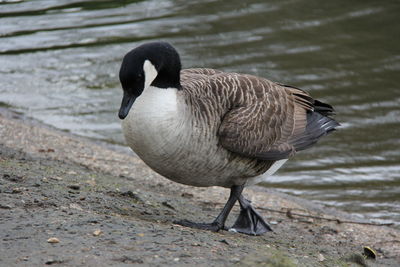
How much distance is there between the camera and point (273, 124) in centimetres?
651

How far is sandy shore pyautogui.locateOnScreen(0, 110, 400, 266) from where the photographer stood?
4.39m

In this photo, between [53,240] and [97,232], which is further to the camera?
[97,232]

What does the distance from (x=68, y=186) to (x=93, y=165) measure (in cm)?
224

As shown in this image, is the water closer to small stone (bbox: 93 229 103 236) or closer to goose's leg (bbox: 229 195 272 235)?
goose's leg (bbox: 229 195 272 235)

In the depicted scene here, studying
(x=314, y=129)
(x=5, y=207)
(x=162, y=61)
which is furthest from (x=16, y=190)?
(x=314, y=129)

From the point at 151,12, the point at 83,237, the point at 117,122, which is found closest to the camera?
the point at 83,237

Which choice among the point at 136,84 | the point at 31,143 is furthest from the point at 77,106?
the point at 136,84

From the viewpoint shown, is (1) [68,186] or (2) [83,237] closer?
(2) [83,237]

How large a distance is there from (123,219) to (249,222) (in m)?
1.76

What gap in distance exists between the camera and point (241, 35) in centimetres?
1326

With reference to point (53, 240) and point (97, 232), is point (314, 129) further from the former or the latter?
point (53, 240)

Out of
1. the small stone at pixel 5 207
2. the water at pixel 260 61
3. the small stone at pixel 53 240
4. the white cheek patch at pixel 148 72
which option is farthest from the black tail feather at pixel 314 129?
the small stone at pixel 53 240

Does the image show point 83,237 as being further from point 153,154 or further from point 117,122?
point 117,122

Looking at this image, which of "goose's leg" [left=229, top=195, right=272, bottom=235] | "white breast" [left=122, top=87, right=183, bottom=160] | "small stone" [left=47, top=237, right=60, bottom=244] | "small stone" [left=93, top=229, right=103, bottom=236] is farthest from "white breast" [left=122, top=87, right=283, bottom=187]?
"small stone" [left=47, top=237, right=60, bottom=244]
